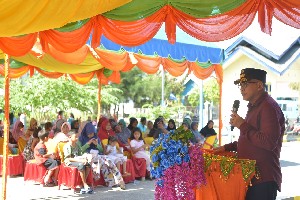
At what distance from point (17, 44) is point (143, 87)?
3972cm

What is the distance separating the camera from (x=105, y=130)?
1065cm

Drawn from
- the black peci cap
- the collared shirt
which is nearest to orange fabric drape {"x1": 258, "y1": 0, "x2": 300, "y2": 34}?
the black peci cap

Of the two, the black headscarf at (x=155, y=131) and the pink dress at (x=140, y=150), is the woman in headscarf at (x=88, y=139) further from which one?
the black headscarf at (x=155, y=131)

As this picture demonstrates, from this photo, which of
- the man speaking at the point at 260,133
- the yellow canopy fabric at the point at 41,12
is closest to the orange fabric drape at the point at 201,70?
the yellow canopy fabric at the point at 41,12

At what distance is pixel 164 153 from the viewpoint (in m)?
3.81

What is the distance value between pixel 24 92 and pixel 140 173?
1161cm

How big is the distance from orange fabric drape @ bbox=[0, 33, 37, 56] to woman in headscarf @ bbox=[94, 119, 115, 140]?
4.32 m

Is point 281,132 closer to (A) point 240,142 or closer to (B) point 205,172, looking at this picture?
(A) point 240,142

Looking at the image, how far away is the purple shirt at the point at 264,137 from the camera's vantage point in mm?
3639

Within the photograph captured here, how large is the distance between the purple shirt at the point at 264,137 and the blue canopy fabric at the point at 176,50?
5.17 metres

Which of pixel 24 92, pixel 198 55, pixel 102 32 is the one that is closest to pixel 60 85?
pixel 24 92

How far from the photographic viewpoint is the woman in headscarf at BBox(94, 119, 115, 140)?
10.6m

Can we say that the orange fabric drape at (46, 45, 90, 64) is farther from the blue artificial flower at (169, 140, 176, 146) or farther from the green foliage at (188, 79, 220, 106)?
the green foliage at (188, 79, 220, 106)

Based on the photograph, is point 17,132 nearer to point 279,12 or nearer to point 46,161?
point 46,161
